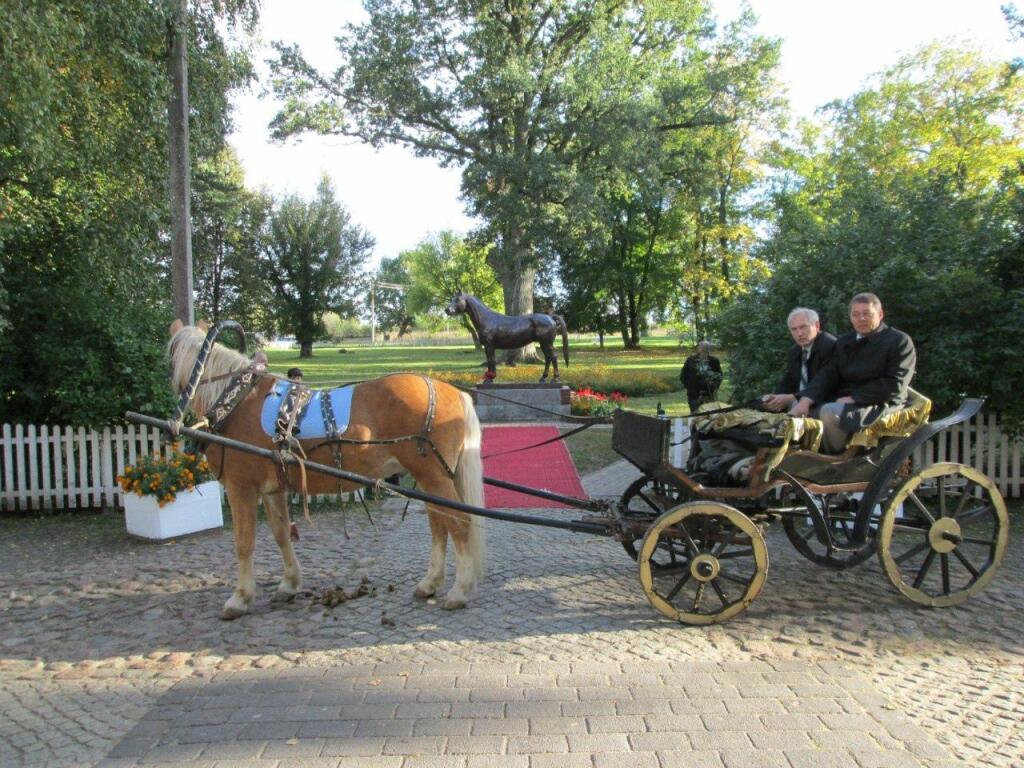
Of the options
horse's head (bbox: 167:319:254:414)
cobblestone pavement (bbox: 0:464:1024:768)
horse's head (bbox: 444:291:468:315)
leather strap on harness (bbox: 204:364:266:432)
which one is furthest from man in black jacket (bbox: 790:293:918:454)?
horse's head (bbox: 444:291:468:315)

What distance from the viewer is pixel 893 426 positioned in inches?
185

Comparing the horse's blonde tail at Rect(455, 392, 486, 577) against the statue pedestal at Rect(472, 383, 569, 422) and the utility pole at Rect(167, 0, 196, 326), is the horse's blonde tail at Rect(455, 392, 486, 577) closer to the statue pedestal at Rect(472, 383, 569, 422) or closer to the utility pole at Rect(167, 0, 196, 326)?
the utility pole at Rect(167, 0, 196, 326)

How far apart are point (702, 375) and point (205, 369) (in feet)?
28.1

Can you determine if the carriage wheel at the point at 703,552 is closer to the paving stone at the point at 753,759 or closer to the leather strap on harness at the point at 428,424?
the paving stone at the point at 753,759

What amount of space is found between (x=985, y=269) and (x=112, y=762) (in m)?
9.19

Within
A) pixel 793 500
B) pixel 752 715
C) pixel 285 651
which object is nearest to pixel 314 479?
pixel 285 651

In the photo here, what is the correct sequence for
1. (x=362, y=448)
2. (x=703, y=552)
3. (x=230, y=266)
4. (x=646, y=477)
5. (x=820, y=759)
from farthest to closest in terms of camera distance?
(x=230, y=266) → (x=646, y=477) → (x=362, y=448) → (x=703, y=552) → (x=820, y=759)

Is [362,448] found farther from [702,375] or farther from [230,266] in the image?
[230,266]

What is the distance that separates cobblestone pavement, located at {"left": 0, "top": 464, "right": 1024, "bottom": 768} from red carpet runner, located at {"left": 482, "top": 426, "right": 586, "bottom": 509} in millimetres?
2695

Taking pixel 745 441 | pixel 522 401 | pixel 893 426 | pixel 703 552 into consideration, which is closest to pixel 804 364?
pixel 893 426

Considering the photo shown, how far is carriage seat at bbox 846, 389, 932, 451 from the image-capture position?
4.65 meters

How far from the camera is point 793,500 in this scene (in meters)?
5.08

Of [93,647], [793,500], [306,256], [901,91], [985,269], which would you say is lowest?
[93,647]

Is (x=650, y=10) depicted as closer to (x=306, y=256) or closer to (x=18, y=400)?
A: (x=18, y=400)
